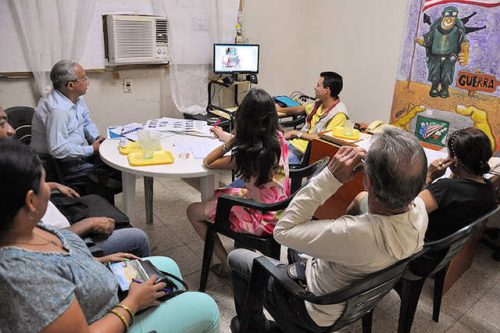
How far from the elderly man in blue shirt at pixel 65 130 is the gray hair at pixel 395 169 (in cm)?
186

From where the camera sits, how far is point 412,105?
345 centimetres

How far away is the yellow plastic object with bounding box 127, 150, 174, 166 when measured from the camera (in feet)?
6.50

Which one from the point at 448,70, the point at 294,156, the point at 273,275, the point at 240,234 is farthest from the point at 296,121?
the point at 273,275

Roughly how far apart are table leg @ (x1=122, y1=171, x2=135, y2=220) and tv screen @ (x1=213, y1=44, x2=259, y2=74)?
1.85 metres

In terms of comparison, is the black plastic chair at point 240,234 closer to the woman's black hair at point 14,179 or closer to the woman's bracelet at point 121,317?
the woman's bracelet at point 121,317

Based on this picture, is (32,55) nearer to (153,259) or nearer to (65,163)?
(65,163)

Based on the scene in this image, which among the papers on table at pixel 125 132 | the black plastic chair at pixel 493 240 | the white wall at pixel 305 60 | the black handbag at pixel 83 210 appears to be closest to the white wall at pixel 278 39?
the white wall at pixel 305 60

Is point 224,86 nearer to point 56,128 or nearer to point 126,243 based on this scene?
point 56,128

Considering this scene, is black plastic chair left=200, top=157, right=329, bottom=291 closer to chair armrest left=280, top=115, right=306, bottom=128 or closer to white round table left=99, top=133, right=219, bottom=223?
white round table left=99, top=133, right=219, bottom=223

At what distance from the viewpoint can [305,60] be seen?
4504 mm

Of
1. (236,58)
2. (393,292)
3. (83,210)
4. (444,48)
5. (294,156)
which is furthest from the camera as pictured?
(236,58)

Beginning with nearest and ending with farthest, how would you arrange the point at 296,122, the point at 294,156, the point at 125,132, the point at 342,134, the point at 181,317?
the point at 181,317, the point at 125,132, the point at 342,134, the point at 294,156, the point at 296,122

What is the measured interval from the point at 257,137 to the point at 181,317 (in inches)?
35.4

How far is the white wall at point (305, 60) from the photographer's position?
3.40m
